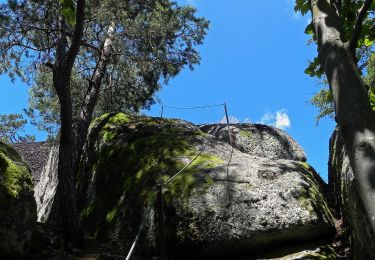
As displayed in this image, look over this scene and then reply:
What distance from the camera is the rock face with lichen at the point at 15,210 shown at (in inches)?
179

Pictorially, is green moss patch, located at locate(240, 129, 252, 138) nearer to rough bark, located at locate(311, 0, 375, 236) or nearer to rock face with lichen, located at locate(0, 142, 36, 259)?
rock face with lichen, located at locate(0, 142, 36, 259)

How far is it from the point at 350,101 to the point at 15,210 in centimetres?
401

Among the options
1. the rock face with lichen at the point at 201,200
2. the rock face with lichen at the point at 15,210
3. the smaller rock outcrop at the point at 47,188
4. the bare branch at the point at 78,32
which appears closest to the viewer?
the rock face with lichen at the point at 15,210

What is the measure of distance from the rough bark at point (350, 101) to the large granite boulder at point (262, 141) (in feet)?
24.7

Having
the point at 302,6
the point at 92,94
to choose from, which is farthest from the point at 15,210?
the point at 92,94

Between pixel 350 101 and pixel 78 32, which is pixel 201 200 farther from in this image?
pixel 350 101

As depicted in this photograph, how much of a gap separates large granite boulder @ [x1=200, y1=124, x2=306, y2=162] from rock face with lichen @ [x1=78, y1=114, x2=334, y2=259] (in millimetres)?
2480

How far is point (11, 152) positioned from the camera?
5680 mm

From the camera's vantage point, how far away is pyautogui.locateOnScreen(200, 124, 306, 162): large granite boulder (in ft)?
33.1

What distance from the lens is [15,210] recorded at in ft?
15.3

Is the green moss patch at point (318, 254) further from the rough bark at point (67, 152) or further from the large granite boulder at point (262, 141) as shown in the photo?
the large granite boulder at point (262, 141)

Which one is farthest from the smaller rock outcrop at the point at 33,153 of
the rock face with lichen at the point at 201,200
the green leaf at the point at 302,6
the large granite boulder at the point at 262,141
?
the green leaf at the point at 302,6

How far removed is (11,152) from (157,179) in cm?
220

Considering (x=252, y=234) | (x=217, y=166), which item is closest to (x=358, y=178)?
(x=252, y=234)
